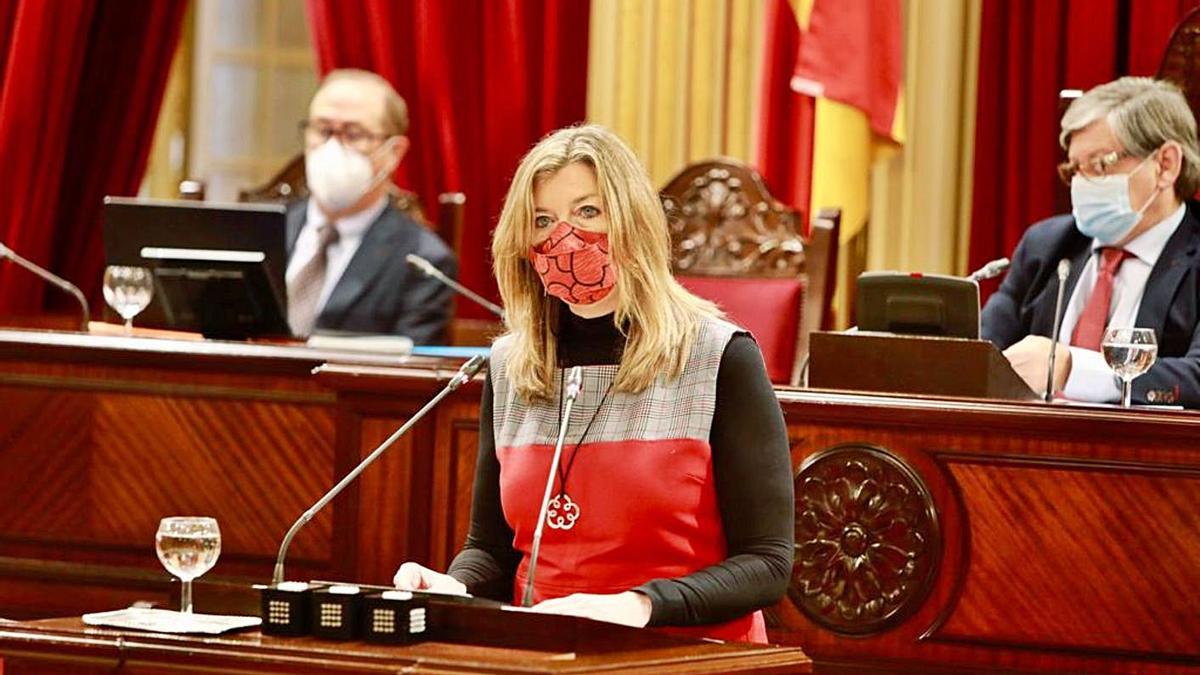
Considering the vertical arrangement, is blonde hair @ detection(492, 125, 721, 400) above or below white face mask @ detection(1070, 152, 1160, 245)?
below

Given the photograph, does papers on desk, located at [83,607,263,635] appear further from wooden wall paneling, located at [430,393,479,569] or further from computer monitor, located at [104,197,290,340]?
computer monitor, located at [104,197,290,340]

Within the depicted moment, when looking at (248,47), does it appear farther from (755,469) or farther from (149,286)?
(755,469)

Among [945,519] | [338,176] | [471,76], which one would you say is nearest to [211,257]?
[338,176]

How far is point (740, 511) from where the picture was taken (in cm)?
245

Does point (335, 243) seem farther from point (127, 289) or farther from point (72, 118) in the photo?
point (72, 118)

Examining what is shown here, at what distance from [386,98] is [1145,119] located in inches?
91.3

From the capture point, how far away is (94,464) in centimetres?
423

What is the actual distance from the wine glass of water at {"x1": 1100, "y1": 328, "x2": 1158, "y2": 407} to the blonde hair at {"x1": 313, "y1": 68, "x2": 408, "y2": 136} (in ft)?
8.57

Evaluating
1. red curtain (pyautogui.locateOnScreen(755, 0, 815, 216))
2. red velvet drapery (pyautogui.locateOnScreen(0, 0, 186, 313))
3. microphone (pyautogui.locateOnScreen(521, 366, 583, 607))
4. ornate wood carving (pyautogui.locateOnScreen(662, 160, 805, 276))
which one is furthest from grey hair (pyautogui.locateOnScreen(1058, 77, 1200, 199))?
red velvet drapery (pyautogui.locateOnScreen(0, 0, 186, 313))

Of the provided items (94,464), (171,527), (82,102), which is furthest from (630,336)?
(82,102)

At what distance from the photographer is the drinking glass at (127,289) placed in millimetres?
4438

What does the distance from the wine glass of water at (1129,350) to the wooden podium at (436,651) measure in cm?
166

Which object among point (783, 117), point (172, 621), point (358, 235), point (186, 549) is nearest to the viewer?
point (172, 621)

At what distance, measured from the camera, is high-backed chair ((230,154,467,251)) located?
5453 mm
